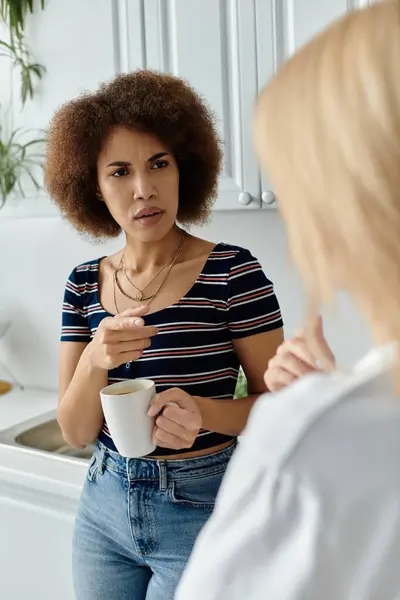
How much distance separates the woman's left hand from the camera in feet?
2.60

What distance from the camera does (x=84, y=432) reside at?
961mm

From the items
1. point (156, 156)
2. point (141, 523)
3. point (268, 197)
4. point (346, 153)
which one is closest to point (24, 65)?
point (268, 197)

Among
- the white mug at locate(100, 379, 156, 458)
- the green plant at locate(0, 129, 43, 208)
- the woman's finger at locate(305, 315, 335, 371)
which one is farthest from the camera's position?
the green plant at locate(0, 129, 43, 208)

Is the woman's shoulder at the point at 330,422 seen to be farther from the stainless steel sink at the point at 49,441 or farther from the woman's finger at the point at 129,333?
the stainless steel sink at the point at 49,441

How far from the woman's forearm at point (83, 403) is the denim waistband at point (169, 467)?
0.23 ft

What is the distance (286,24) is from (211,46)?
0.17m

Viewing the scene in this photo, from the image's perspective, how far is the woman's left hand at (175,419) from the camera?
0.79 meters

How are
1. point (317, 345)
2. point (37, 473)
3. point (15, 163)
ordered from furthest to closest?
point (15, 163)
point (37, 473)
point (317, 345)

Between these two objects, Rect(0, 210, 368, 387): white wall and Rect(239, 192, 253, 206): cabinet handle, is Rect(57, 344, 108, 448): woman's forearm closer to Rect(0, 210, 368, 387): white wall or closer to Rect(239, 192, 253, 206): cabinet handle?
Rect(239, 192, 253, 206): cabinet handle

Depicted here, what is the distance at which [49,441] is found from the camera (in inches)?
63.2

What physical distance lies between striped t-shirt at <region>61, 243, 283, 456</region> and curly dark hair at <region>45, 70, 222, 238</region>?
174 mm

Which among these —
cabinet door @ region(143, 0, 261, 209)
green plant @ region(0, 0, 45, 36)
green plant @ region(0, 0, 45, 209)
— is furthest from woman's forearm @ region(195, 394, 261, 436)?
green plant @ region(0, 0, 45, 36)

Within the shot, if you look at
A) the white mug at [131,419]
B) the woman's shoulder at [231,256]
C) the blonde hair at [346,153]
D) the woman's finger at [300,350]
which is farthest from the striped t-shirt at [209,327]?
the blonde hair at [346,153]

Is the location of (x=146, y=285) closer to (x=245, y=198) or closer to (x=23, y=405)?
→ (x=245, y=198)
